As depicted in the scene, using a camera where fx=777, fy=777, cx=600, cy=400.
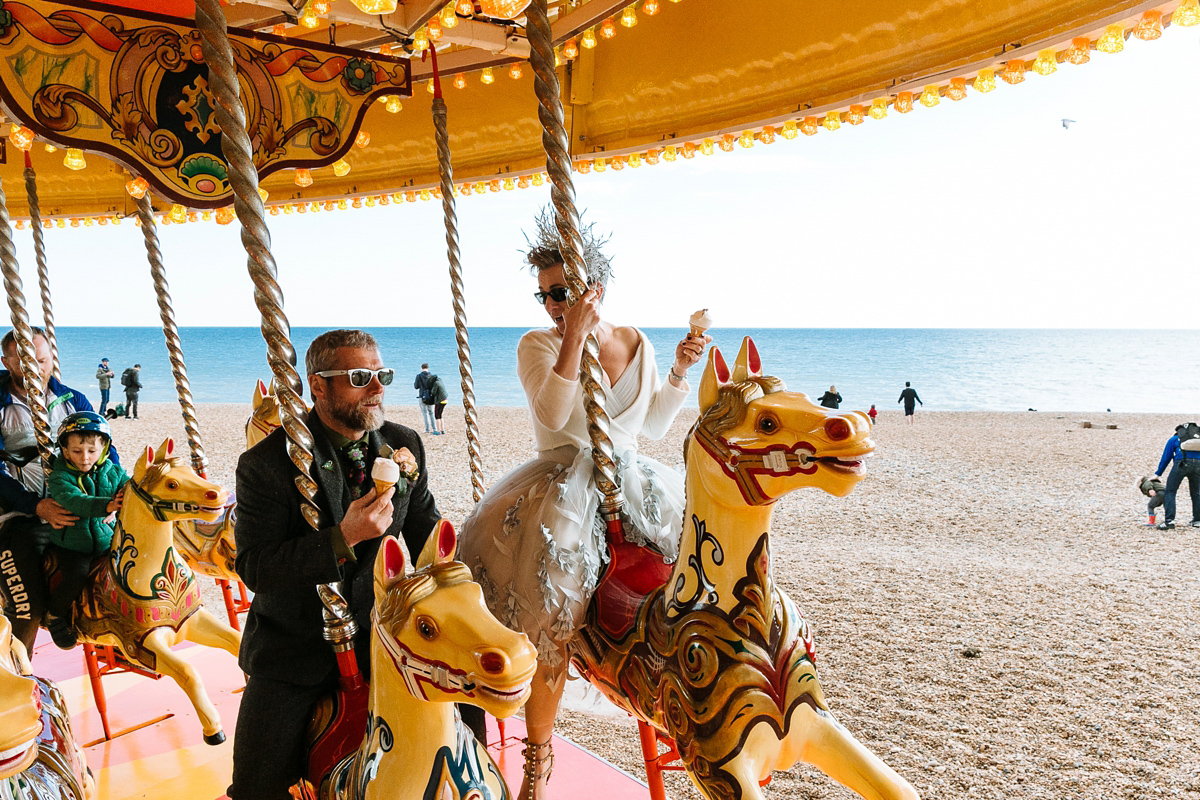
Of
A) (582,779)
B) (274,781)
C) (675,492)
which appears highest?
(675,492)

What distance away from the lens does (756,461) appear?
6.07ft

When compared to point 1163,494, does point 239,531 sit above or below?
above

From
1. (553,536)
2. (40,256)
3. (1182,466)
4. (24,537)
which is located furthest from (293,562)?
(1182,466)

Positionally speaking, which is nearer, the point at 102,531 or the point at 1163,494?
the point at 102,531

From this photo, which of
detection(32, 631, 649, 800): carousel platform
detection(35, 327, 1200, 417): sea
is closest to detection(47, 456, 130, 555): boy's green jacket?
detection(32, 631, 649, 800): carousel platform

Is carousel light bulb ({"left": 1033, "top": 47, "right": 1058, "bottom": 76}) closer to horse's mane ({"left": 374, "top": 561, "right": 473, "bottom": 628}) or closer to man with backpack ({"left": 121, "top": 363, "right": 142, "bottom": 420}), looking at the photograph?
horse's mane ({"left": 374, "top": 561, "right": 473, "bottom": 628})

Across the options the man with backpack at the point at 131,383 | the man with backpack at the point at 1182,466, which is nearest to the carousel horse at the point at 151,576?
the man with backpack at the point at 1182,466

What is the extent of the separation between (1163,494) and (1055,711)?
7.11 metres

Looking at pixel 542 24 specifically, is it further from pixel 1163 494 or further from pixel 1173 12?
pixel 1163 494

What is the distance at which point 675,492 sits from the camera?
2691 millimetres

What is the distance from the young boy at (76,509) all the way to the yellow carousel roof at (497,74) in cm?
128

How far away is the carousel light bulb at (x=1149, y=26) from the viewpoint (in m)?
2.53

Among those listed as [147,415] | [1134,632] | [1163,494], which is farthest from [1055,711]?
[147,415]

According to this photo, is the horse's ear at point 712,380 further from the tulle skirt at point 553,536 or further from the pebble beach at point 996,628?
the pebble beach at point 996,628
